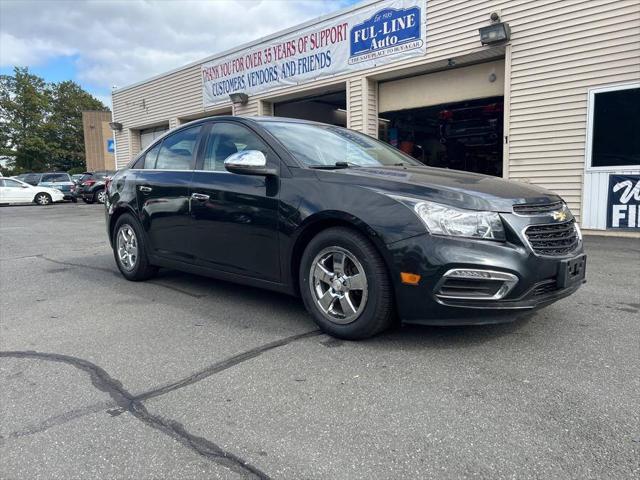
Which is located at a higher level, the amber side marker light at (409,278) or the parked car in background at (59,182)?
the parked car in background at (59,182)

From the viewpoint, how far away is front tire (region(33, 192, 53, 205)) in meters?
24.4

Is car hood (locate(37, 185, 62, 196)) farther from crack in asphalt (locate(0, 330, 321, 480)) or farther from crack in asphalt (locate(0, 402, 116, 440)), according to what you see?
crack in asphalt (locate(0, 402, 116, 440))

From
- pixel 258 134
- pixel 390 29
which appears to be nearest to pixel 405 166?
pixel 258 134

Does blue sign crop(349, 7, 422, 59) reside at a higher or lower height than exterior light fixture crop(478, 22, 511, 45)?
higher

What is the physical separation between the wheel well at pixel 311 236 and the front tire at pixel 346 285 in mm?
36

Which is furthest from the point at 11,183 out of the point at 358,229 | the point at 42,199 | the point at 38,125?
the point at 38,125

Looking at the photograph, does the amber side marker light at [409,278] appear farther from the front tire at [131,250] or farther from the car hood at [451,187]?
the front tire at [131,250]

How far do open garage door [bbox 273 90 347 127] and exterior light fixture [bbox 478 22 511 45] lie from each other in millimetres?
5717

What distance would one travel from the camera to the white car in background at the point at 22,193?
78.7 ft

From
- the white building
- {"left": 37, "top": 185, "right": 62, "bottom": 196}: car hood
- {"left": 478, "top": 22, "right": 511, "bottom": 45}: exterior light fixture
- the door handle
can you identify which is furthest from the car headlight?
{"left": 37, "top": 185, "right": 62, "bottom": 196}: car hood

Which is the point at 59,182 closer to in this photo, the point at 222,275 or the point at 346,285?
the point at 222,275

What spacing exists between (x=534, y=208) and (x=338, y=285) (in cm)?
138

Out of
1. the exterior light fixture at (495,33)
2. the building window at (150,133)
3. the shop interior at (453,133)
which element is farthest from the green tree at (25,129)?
the exterior light fixture at (495,33)

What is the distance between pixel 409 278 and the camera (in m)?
3.06
